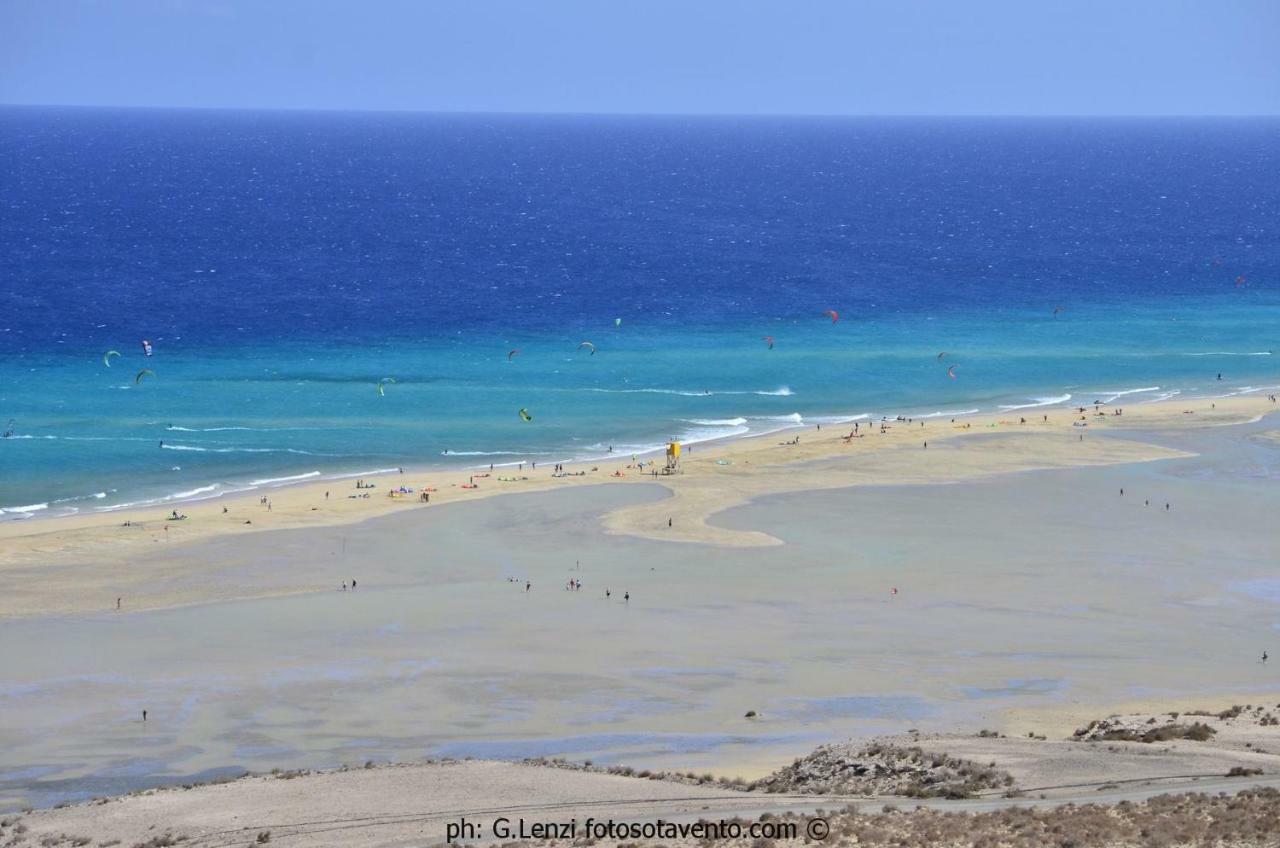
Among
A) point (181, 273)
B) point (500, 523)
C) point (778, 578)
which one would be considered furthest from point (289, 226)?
point (778, 578)

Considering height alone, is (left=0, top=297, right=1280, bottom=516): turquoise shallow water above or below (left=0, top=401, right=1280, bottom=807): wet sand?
above

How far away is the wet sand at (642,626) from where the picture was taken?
1652 inches

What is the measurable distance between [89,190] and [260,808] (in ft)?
570

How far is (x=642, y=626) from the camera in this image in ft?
167

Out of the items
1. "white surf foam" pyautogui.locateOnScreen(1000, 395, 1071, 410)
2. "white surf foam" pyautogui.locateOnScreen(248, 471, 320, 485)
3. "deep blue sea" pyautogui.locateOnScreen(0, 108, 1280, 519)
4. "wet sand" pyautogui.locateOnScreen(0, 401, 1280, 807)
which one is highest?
"deep blue sea" pyautogui.locateOnScreen(0, 108, 1280, 519)

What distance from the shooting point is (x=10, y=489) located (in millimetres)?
67688

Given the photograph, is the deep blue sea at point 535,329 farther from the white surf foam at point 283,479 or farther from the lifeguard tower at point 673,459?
the lifeguard tower at point 673,459

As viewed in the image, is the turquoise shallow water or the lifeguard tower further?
the turquoise shallow water

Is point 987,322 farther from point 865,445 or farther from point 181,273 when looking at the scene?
point 181,273

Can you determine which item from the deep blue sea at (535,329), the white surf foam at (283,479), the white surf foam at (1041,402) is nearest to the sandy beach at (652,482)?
the white surf foam at (283,479)

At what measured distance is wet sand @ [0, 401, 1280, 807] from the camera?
138 ft

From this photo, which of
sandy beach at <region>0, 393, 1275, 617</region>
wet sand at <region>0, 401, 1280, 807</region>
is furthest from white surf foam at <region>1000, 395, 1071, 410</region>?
wet sand at <region>0, 401, 1280, 807</region>

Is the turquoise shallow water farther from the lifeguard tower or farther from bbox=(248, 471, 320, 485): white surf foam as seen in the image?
the lifeguard tower

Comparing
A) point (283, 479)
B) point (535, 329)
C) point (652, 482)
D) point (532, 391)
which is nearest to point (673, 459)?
point (652, 482)
